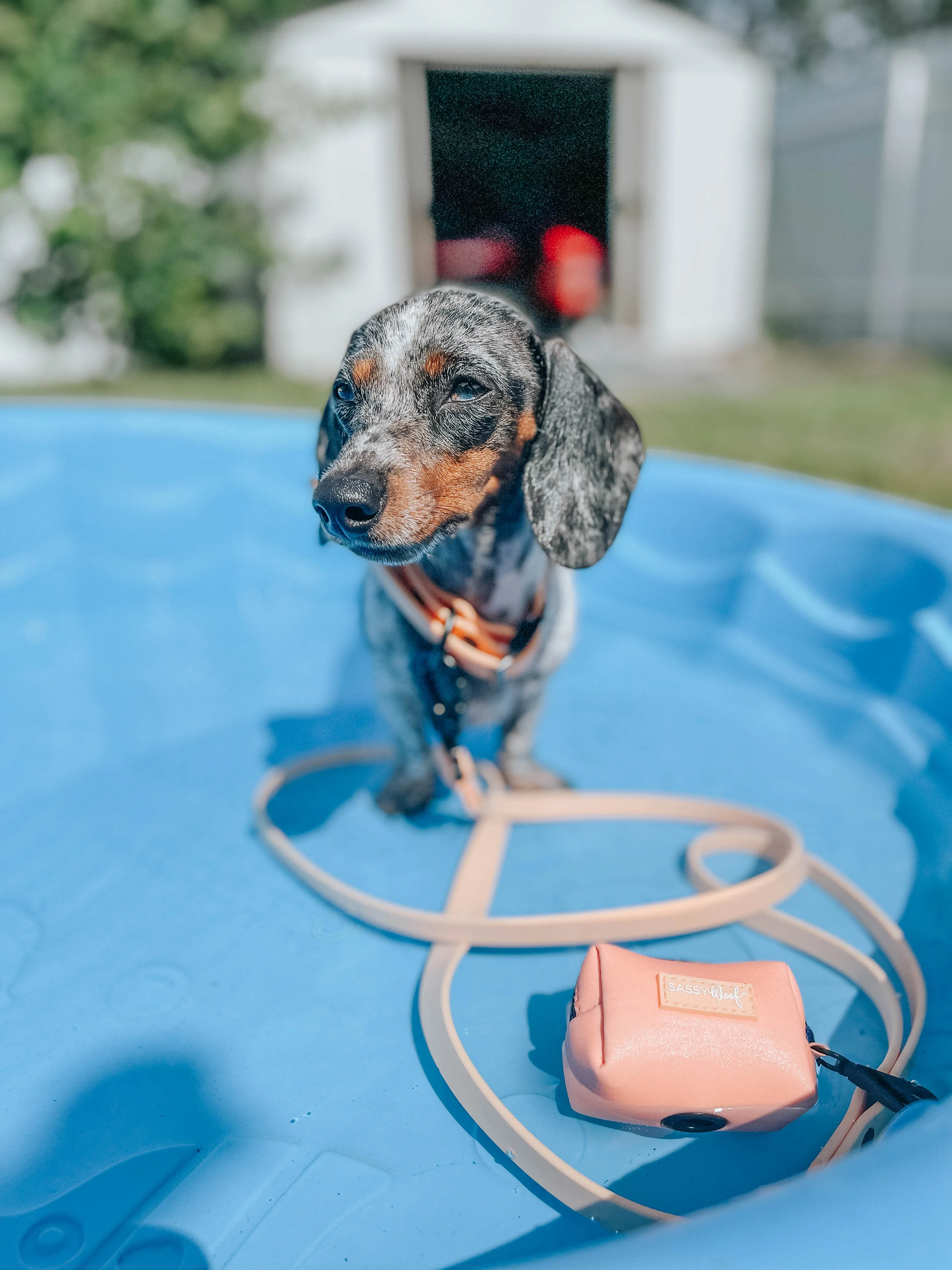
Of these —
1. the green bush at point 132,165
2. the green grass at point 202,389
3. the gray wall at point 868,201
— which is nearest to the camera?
the green grass at point 202,389

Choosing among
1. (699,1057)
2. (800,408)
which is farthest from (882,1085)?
(800,408)

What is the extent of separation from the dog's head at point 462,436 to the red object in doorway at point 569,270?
107mm

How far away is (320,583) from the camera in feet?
12.0

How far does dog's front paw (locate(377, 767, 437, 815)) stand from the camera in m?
2.22

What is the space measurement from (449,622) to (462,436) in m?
0.41

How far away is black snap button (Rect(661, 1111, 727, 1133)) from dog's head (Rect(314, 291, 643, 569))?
829 millimetres

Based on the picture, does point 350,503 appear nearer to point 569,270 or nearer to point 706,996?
point 569,270

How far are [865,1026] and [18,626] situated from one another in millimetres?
2799

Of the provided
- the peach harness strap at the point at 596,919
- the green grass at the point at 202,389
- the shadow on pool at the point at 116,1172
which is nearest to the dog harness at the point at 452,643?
the peach harness strap at the point at 596,919

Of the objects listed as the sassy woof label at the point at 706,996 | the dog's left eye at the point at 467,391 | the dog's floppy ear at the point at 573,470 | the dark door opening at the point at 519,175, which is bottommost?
the sassy woof label at the point at 706,996

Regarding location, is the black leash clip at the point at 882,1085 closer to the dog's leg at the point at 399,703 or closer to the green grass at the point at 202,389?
the dog's leg at the point at 399,703

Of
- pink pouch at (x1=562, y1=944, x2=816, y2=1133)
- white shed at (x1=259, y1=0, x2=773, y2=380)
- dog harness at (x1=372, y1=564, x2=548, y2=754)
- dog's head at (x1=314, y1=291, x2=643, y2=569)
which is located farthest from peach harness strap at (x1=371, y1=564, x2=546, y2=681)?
white shed at (x1=259, y1=0, x2=773, y2=380)

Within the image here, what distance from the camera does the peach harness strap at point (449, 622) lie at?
1.86m

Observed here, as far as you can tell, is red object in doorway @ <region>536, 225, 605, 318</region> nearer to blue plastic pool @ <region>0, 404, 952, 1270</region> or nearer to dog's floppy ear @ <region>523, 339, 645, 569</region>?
dog's floppy ear @ <region>523, 339, 645, 569</region>
